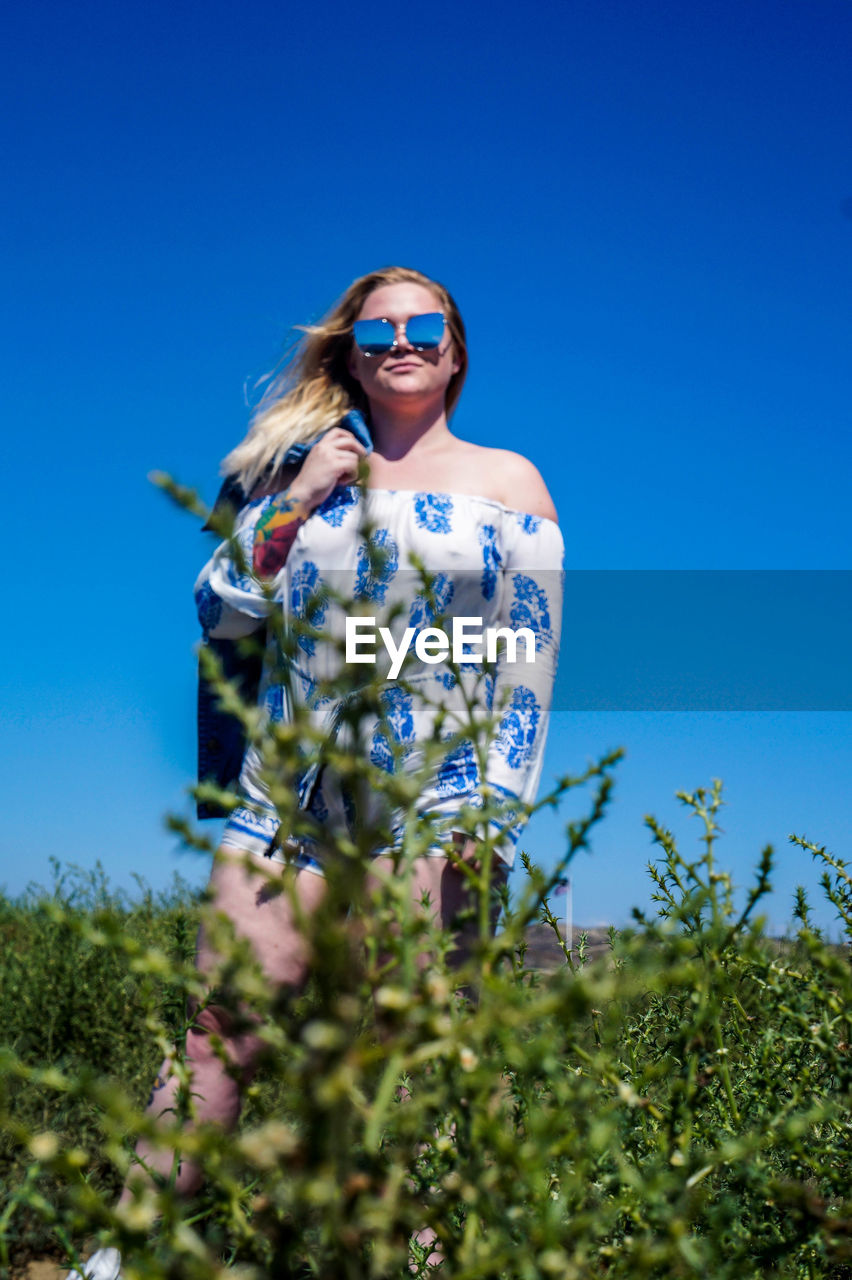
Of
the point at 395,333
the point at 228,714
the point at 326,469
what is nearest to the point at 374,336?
the point at 395,333

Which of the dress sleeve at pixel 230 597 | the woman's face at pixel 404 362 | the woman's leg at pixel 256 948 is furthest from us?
the woman's face at pixel 404 362

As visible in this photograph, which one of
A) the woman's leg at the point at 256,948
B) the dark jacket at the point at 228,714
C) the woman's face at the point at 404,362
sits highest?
the woman's face at the point at 404,362

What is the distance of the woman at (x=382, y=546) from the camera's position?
274 cm

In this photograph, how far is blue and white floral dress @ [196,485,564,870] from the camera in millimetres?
2850

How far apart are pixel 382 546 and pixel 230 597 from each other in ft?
1.58

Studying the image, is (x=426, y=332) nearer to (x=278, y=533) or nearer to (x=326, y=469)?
(x=326, y=469)

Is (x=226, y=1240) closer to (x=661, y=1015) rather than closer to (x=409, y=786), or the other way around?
(x=409, y=786)

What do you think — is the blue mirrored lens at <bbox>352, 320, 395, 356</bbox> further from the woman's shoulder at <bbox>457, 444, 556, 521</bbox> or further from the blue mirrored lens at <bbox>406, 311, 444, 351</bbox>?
the woman's shoulder at <bbox>457, 444, 556, 521</bbox>

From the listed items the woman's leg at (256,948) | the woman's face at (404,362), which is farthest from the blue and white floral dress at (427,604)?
the woman's face at (404,362)

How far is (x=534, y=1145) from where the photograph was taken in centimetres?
79

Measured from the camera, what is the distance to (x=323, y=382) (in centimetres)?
383

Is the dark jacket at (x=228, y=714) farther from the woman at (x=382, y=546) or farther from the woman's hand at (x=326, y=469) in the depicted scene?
the woman's hand at (x=326, y=469)

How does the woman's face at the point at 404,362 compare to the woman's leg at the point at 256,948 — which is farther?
the woman's face at the point at 404,362

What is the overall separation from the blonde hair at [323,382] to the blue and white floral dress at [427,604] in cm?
29
